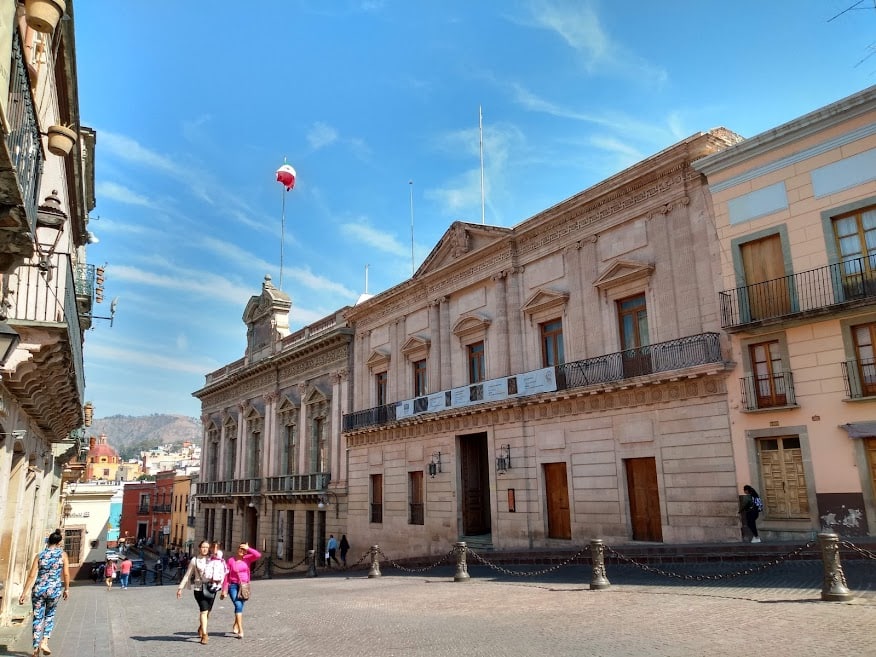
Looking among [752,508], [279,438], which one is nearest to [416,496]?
[279,438]

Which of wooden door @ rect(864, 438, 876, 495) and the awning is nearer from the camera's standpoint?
the awning

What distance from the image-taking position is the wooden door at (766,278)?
15.2 meters

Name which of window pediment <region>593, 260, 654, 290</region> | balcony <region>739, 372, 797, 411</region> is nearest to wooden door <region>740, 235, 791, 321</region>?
balcony <region>739, 372, 797, 411</region>

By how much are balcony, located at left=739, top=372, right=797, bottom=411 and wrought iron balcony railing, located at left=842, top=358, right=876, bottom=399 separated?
44.0 inches

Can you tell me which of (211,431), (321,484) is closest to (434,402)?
(321,484)

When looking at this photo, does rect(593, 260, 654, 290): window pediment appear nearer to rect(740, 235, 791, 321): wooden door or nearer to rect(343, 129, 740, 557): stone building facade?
rect(343, 129, 740, 557): stone building facade

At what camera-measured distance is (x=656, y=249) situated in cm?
1814

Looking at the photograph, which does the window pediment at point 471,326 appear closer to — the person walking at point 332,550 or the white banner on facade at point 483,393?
the white banner on facade at point 483,393

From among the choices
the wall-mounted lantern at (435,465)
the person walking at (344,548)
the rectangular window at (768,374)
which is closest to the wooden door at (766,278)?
the rectangular window at (768,374)

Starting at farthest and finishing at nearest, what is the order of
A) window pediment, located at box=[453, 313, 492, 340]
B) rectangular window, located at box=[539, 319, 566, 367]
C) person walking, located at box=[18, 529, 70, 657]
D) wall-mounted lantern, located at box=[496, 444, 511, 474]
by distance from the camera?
window pediment, located at box=[453, 313, 492, 340]
wall-mounted lantern, located at box=[496, 444, 511, 474]
rectangular window, located at box=[539, 319, 566, 367]
person walking, located at box=[18, 529, 70, 657]

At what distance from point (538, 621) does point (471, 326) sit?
565 inches

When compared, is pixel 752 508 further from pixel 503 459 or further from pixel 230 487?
pixel 230 487

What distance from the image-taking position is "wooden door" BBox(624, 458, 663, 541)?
17.3m

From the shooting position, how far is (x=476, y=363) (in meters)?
24.2
